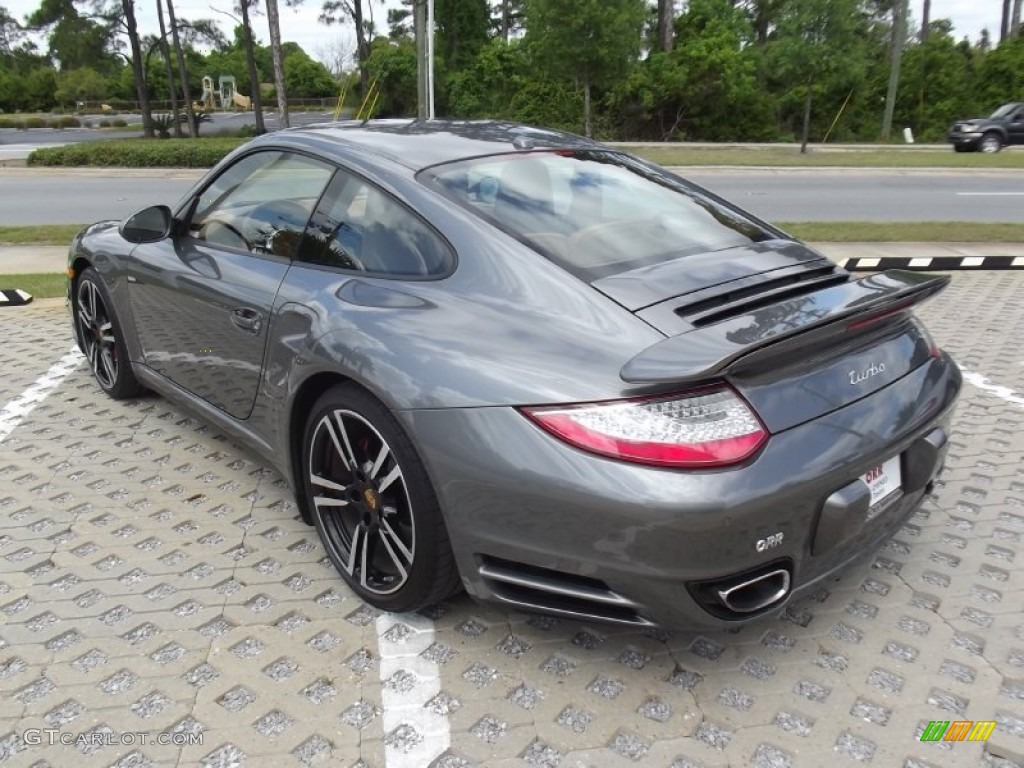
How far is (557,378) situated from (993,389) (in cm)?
365

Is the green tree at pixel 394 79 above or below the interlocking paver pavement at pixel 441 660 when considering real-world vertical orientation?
above

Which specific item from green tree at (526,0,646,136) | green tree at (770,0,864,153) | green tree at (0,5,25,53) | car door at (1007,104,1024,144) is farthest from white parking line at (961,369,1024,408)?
green tree at (0,5,25,53)

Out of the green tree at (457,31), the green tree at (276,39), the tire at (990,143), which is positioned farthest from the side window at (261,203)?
the green tree at (457,31)

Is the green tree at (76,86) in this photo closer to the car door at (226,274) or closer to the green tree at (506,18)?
the green tree at (506,18)

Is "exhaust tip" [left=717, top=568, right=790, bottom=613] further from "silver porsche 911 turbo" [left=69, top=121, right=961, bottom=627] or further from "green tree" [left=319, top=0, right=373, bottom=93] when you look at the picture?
"green tree" [left=319, top=0, right=373, bottom=93]

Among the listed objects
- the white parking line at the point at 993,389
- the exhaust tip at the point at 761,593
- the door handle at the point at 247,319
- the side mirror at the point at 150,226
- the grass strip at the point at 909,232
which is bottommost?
the white parking line at the point at 993,389

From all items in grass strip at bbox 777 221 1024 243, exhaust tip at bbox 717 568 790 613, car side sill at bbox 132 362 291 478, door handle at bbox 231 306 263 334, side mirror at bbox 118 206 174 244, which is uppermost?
side mirror at bbox 118 206 174 244

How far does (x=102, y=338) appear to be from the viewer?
174 inches

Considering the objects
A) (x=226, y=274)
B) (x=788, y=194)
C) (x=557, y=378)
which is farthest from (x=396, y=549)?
(x=788, y=194)

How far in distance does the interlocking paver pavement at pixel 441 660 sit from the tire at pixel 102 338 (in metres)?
0.98

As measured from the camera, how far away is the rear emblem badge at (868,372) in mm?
2291

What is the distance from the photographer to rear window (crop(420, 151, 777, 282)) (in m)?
2.56

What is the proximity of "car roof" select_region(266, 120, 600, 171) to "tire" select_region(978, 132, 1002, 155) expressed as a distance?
27519mm

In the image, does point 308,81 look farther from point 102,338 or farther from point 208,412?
point 208,412
